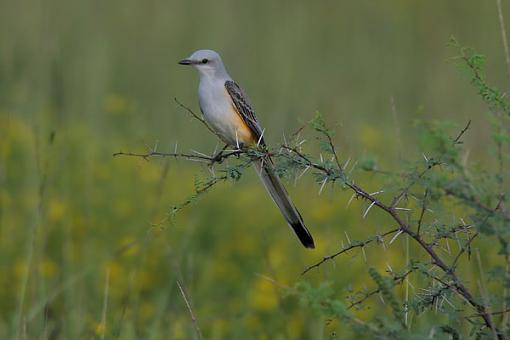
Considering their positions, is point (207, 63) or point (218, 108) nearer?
point (218, 108)

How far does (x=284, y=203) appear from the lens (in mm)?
3715

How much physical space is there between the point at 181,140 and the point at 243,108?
12.7 feet

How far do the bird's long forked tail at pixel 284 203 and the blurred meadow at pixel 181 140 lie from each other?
0.22 metres

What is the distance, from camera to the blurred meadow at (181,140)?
5039 mm

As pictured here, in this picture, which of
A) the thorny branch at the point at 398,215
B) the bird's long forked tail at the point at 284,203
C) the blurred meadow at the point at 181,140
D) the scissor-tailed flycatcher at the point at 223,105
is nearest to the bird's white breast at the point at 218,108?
the scissor-tailed flycatcher at the point at 223,105

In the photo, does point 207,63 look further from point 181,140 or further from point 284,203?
point 181,140

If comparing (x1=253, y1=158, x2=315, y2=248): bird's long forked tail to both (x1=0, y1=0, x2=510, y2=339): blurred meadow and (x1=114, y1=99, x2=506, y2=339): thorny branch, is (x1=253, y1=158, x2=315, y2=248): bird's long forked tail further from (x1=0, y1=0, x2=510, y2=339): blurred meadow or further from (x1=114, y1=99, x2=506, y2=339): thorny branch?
(x1=114, y1=99, x2=506, y2=339): thorny branch

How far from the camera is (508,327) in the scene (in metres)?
2.57

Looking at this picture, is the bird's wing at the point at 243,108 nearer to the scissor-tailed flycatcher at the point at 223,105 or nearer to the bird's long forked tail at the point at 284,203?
the scissor-tailed flycatcher at the point at 223,105

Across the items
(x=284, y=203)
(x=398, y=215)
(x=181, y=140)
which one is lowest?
(x=181, y=140)

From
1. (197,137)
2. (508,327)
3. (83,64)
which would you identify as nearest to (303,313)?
(508,327)

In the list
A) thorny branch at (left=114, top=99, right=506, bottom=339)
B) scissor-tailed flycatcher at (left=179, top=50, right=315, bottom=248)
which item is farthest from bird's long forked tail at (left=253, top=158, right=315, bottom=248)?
scissor-tailed flycatcher at (left=179, top=50, right=315, bottom=248)

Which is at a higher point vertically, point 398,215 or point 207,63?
point 398,215

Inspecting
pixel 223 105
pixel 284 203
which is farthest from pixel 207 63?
pixel 284 203
